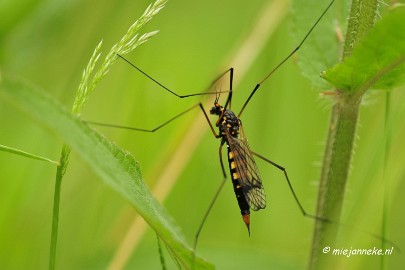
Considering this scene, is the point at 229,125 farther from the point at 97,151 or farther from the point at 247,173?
the point at 97,151

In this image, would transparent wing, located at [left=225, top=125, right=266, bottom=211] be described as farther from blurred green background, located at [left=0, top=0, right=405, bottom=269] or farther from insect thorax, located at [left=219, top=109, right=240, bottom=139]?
blurred green background, located at [left=0, top=0, right=405, bottom=269]

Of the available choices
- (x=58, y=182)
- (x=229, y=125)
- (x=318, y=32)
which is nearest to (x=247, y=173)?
(x=229, y=125)

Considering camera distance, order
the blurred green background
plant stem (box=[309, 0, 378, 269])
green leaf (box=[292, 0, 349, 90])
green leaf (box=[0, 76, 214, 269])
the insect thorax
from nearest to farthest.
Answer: green leaf (box=[0, 76, 214, 269]) < plant stem (box=[309, 0, 378, 269]) < green leaf (box=[292, 0, 349, 90]) < the insect thorax < the blurred green background

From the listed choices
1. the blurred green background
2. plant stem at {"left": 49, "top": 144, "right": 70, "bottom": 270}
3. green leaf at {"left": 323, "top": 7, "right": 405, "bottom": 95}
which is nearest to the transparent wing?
the blurred green background

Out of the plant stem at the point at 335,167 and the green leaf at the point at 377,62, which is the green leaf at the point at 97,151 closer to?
the plant stem at the point at 335,167

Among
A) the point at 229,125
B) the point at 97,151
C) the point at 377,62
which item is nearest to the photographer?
the point at 97,151

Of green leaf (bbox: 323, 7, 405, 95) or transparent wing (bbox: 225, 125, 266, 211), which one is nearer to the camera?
green leaf (bbox: 323, 7, 405, 95)
